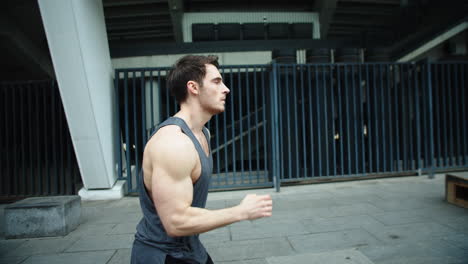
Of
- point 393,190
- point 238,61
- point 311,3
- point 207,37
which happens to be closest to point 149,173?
point 393,190

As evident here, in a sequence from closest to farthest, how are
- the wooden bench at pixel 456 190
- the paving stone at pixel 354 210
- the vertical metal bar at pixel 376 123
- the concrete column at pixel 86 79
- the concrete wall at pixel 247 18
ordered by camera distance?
the paving stone at pixel 354 210 → the wooden bench at pixel 456 190 → the concrete column at pixel 86 79 → the vertical metal bar at pixel 376 123 → the concrete wall at pixel 247 18

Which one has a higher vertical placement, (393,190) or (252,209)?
(252,209)

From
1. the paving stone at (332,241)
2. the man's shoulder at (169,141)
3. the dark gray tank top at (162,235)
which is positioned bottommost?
the paving stone at (332,241)

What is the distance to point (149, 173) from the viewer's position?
1.40 m

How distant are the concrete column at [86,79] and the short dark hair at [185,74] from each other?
413 cm

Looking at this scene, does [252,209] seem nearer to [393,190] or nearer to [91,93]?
[91,93]

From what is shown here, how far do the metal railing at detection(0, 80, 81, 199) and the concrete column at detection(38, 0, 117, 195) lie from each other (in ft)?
3.38

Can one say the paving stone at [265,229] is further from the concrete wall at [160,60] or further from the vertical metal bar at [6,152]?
the concrete wall at [160,60]

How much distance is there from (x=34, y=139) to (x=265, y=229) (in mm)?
5929

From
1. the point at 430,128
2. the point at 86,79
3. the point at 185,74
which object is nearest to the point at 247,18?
the point at 430,128

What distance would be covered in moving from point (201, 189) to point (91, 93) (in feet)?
14.7

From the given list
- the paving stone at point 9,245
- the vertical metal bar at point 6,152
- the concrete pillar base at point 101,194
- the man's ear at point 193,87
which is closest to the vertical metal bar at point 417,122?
the man's ear at point 193,87

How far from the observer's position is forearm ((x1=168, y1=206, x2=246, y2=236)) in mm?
1234

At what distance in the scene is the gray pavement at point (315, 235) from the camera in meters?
2.92
